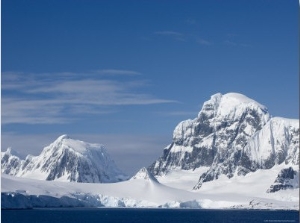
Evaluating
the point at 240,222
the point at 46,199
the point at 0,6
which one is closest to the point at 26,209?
the point at 46,199

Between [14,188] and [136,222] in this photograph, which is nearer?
[136,222]

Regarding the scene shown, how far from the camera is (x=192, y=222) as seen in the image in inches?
5192

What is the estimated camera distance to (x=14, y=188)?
596 ft

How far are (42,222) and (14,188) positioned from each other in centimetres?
6119

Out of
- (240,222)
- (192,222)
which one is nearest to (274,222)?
(240,222)

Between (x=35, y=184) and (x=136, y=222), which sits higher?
(x=35, y=184)

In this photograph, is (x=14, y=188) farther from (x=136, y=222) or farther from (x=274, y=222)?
(x=274, y=222)

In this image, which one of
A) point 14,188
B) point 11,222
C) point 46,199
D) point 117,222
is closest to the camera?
point 11,222

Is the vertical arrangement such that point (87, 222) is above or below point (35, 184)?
below

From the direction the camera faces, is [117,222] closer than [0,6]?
No

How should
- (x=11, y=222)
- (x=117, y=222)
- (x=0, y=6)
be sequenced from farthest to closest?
1. (x=117, y=222)
2. (x=11, y=222)
3. (x=0, y=6)

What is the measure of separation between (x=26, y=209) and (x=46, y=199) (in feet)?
26.5

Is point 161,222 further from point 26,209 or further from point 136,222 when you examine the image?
point 26,209

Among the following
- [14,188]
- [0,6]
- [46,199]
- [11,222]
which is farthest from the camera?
[46,199]
